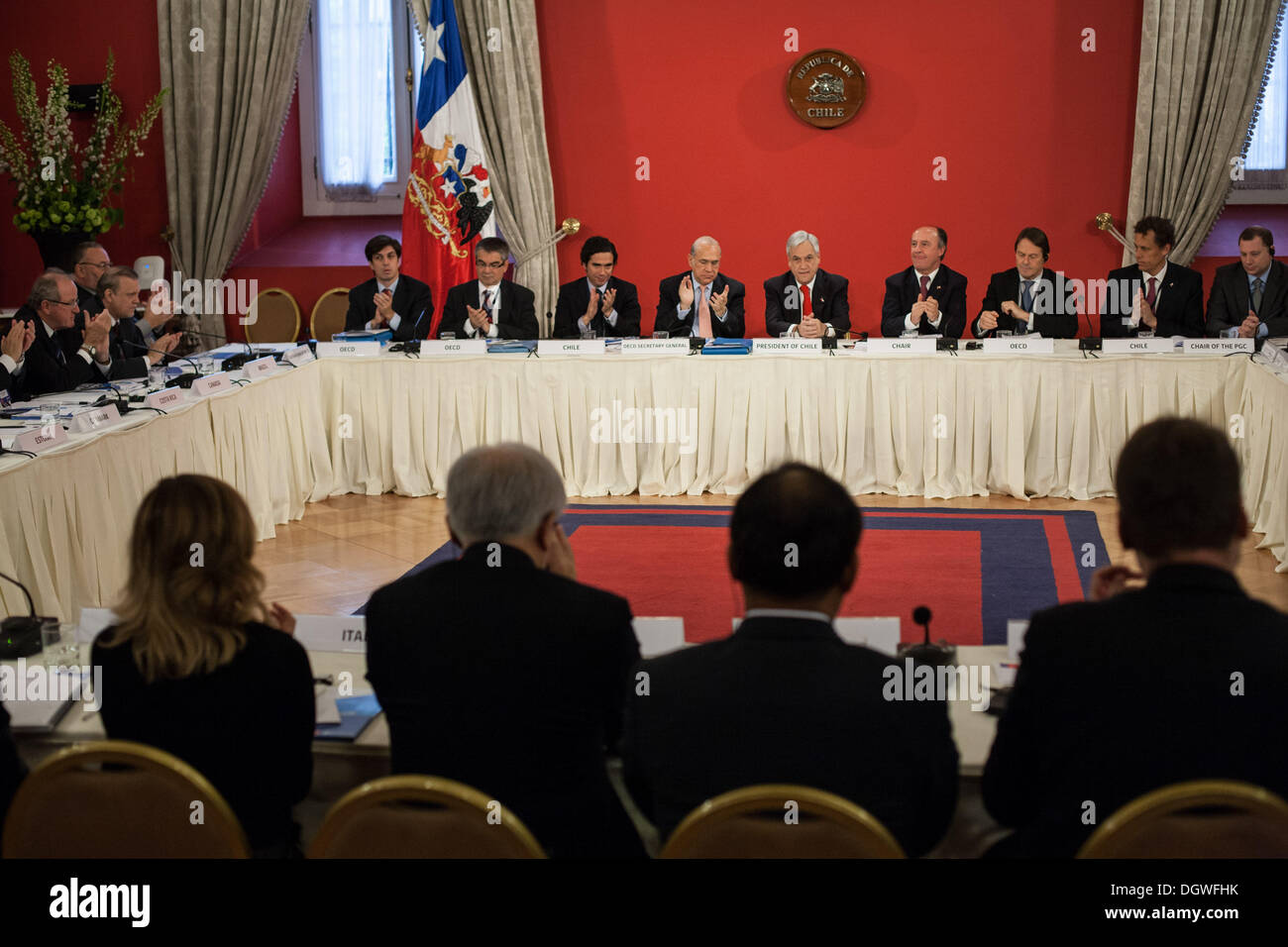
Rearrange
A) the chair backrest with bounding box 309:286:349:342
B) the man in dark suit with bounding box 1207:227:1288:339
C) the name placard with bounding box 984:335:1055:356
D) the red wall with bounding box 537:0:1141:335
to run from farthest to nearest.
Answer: the chair backrest with bounding box 309:286:349:342 < the red wall with bounding box 537:0:1141:335 < the man in dark suit with bounding box 1207:227:1288:339 < the name placard with bounding box 984:335:1055:356

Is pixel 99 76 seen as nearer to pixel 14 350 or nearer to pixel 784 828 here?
pixel 14 350

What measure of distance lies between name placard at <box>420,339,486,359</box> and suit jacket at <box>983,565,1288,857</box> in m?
4.69

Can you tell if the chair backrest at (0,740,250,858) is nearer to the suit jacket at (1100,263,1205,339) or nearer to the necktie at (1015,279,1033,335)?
the necktie at (1015,279,1033,335)

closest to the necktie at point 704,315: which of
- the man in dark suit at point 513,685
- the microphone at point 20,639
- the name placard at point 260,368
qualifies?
the name placard at point 260,368

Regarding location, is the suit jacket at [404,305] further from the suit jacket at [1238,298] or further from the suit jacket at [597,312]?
the suit jacket at [1238,298]

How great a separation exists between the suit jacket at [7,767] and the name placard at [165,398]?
2.95 metres

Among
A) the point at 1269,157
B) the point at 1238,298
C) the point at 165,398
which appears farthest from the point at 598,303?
the point at 1269,157

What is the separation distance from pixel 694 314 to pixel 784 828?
5233mm

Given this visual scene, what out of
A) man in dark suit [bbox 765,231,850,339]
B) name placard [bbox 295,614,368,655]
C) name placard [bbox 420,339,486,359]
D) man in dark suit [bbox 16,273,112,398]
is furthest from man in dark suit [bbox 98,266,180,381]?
name placard [bbox 295,614,368,655]

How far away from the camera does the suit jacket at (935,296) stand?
6.39 metres

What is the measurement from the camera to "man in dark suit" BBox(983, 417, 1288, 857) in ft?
5.26

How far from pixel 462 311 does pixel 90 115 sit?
3.03 metres

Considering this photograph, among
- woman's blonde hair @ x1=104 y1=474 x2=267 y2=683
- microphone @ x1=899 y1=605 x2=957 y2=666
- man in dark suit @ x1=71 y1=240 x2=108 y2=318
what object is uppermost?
man in dark suit @ x1=71 y1=240 x2=108 y2=318

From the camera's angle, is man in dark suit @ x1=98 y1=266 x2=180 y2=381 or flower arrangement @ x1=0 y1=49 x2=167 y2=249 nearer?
man in dark suit @ x1=98 y1=266 x2=180 y2=381
